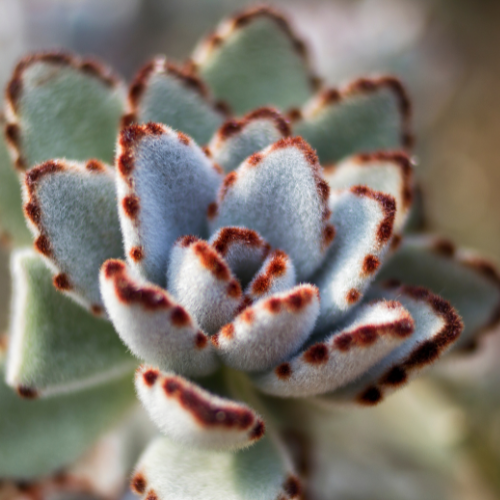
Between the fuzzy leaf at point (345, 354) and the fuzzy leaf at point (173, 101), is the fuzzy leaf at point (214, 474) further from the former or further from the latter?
the fuzzy leaf at point (173, 101)

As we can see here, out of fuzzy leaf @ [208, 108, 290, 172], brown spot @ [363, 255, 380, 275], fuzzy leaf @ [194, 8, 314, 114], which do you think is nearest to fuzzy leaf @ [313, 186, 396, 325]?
brown spot @ [363, 255, 380, 275]

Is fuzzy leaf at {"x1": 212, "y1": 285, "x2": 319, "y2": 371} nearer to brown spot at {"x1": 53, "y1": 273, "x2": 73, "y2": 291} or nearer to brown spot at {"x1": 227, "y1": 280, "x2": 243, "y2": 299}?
brown spot at {"x1": 227, "y1": 280, "x2": 243, "y2": 299}

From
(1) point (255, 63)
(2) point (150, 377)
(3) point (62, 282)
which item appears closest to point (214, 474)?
(2) point (150, 377)

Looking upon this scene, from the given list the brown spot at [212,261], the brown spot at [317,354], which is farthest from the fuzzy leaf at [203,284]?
the brown spot at [317,354]

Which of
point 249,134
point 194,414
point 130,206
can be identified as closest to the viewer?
point 194,414

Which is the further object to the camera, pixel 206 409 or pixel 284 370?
pixel 284 370

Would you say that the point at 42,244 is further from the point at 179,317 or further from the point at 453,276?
the point at 453,276
